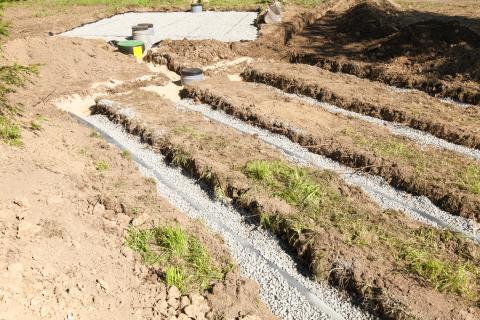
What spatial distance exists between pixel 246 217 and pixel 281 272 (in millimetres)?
1231

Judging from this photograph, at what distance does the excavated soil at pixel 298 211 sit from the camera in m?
4.56

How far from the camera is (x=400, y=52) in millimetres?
12320

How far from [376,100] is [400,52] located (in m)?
3.66

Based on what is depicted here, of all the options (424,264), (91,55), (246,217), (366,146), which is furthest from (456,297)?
(91,55)

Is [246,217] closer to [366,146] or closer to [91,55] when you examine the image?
[366,146]

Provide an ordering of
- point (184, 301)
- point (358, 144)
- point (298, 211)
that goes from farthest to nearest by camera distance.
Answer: point (358, 144)
point (298, 211)
point (184, 301)

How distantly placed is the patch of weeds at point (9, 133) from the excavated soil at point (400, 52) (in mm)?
8751

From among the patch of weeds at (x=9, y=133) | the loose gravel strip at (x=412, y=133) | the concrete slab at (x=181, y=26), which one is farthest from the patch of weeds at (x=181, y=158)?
the concrete slab at (x=181, y=26)

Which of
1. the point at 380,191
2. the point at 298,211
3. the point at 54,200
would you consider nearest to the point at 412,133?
the point at 380,191

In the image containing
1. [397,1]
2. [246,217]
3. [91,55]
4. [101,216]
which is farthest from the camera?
[397,1]

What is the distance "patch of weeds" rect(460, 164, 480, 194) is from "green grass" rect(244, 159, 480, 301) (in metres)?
0.09

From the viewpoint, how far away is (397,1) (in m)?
21.3

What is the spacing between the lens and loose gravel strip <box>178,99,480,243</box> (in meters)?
5.98

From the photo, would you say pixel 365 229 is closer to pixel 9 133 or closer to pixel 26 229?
pixel 26 229
